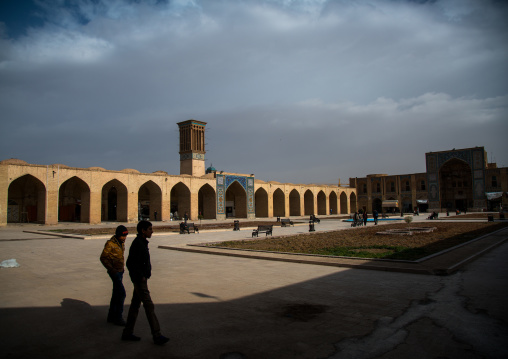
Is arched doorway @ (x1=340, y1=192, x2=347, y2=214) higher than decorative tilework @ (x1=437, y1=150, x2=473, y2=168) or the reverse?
the reverse

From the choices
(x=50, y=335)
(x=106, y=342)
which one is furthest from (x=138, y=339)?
(x=50, y=335)

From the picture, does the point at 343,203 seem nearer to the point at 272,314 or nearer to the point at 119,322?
the point at 272,314

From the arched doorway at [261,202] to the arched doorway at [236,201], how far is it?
304 cm

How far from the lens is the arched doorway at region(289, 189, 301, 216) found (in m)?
45.4

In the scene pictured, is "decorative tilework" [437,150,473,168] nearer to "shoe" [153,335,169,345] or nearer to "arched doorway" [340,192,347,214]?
"arched doorway" [340,192,347,214]

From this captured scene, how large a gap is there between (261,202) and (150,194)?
14.3m

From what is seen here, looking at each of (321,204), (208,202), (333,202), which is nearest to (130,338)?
(208,202)

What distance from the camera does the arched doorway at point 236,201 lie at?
1522 inches

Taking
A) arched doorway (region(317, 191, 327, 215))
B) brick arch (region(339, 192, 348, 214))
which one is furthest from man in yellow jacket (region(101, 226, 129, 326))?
brick arch (region(339, 192, 348, 214))

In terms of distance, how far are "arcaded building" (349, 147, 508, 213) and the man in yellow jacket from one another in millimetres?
41784

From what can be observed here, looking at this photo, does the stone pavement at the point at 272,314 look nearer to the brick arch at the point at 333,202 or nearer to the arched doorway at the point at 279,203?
the arched doorway at the point at 279,203

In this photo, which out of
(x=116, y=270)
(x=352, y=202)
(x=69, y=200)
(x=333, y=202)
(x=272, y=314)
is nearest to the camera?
(x=116, y=270)

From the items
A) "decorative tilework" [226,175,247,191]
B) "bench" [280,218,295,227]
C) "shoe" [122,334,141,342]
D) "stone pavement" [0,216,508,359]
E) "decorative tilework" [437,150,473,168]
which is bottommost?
"bench" [280,218,295,227]

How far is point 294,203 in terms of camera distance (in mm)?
46062
